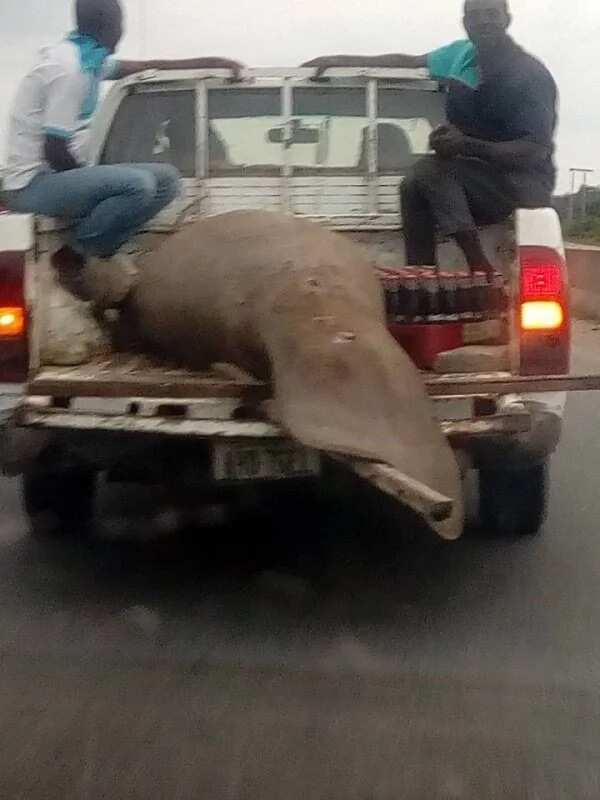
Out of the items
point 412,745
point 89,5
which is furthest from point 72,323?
point 412,745

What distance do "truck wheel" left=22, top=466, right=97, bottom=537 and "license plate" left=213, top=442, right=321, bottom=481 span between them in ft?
4.94

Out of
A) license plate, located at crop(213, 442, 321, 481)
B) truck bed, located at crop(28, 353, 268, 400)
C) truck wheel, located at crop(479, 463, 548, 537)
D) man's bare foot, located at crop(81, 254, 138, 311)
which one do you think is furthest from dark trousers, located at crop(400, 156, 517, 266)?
license plate, located at crop(213, 442, 321, 481)

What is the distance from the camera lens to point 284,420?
18.1ft

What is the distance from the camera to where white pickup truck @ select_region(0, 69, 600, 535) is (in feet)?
19.8

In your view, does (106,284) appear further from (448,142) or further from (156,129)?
(448,142)

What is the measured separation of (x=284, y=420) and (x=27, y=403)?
3.84 feet

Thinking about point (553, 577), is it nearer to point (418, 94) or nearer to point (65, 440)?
point (65, 440)

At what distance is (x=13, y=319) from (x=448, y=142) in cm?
229

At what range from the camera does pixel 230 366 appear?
20.4 feet

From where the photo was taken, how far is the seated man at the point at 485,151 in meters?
7.34

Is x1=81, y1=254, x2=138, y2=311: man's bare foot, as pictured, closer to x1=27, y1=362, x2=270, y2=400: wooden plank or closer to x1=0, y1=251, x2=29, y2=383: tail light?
x1=0, y1=251, x2=29, y2=383: tail light

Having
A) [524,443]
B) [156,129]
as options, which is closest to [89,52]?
[156,129]

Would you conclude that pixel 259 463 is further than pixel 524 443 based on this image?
No

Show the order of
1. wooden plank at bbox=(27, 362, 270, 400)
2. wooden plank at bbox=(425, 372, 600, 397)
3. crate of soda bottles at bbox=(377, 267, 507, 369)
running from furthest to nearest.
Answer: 1. crate of soda bottles at bbox=(377, 267, 507, 369)
2. wooden plank at bbox=(425, 372, 600, 397)
3. wooden plank at bbox=(27, 362, 270, 400)
